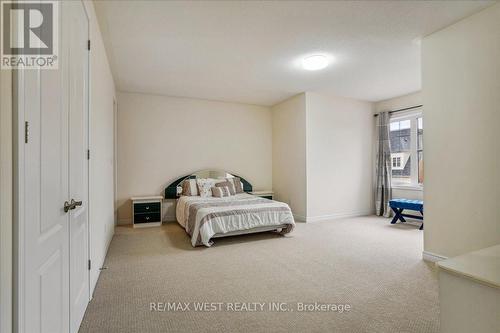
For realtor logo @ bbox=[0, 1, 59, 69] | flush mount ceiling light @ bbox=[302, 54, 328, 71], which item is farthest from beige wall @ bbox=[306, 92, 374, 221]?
realtor logo @ bbox=[0, 1, 59, 69]

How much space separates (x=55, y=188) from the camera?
129 centimetres

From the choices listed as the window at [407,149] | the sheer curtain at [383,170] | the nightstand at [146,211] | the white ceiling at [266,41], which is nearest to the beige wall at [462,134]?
the white ceiling at [266,41]

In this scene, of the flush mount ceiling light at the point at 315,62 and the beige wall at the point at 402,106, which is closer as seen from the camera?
the flush mount ceiling light at the point at 315,62

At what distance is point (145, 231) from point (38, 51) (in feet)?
12.6

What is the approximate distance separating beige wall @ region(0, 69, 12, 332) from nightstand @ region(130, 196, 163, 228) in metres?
4.08

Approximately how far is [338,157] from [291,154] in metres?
1.02

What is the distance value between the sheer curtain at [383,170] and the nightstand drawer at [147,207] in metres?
4.74

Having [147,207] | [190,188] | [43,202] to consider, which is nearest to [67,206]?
[43,202]

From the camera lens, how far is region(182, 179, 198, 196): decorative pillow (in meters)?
5.16

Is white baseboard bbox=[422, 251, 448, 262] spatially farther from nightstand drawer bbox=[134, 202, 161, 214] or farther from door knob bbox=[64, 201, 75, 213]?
nightstand drawer bbox=[134, 202, 161, 214]

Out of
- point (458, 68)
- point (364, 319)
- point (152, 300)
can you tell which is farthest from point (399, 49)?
point (152, 300)

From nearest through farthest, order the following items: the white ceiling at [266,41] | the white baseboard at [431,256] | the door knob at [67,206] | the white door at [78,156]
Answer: the door knob at [67,206]
the white door at [78,156]
the white ceiling at [266,41]
the white baseboard at [431,256]

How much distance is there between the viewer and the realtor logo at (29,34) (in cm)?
86

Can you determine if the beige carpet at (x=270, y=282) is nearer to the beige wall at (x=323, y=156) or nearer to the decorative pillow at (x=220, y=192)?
the decorative pillow at (x=220, y=192)
